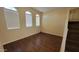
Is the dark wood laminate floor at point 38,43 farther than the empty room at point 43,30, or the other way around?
the dark wood laminate floor at point 38,43

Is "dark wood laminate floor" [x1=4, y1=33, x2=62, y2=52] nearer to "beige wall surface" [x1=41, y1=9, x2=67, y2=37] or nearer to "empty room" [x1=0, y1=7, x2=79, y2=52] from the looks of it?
"empty room" [x1=0, y1=7, x2=79, y2=52]

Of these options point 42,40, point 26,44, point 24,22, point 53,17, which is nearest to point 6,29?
point 24,22

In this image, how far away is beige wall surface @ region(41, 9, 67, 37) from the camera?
108cm

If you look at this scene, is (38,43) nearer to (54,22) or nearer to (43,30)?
(43,30)

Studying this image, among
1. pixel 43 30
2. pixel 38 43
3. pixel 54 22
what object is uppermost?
pixel 54 22

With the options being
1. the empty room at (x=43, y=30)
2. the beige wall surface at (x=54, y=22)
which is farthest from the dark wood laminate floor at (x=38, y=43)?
the beige wall surface at (x=54, y=22)

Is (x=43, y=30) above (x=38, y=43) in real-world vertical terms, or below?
above

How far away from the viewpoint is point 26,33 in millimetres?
1604

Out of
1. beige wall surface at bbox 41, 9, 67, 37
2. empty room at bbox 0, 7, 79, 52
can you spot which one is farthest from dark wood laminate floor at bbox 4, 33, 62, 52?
beige wall surface at bbox 41, 9, 67, 37

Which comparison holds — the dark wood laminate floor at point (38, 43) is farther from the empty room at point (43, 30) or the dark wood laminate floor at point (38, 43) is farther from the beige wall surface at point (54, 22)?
the beige wall surface at point (54, 22)

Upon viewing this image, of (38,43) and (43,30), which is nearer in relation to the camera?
(43,30)

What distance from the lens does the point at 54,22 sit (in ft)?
4.02

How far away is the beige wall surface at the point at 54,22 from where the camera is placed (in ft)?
3.56

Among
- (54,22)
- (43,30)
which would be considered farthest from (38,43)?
(54,22)
